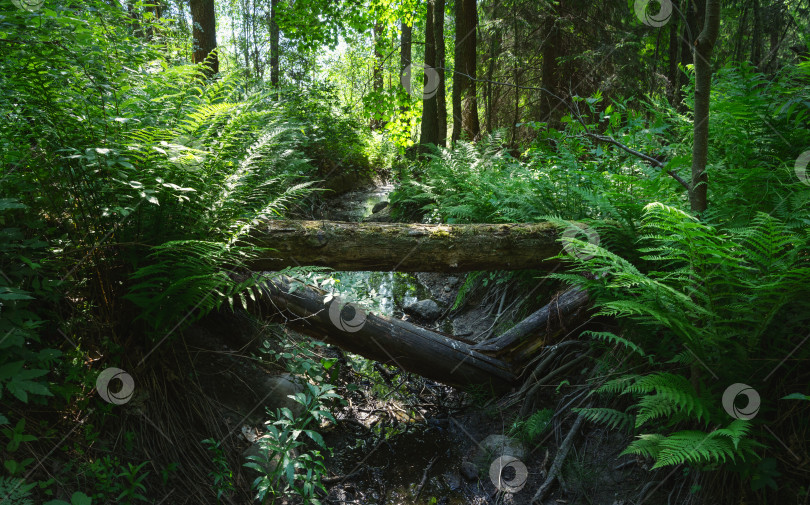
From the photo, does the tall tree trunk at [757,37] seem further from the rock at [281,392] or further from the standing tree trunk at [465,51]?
the rock at [281,392]

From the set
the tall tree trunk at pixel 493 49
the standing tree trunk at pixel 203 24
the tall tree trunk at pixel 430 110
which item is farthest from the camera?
the tall tree trunk at pixel 493 49

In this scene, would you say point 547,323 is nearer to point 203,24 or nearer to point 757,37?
point 757,37

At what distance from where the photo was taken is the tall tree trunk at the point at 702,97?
2.46 meters

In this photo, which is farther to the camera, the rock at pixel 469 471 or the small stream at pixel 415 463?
the rock at pixel 469 471

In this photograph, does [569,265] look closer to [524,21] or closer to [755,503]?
[755,503]

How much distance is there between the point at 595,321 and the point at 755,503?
5.00ft

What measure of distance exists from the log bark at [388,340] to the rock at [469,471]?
2.18ft

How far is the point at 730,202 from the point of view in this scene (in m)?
2.74

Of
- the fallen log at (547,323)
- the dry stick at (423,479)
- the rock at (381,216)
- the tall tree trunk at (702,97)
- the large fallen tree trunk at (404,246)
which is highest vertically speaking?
the tall tree trunk at (702,97)

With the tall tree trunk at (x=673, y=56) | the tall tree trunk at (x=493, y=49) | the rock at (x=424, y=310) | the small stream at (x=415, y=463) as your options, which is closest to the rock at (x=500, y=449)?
the small stream at (x=415, y=463)

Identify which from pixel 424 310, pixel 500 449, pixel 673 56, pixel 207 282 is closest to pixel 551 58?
pixel 673 56

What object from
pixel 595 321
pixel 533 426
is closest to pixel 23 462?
pixel 533 426

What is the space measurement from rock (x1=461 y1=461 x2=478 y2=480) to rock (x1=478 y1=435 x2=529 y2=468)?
7cm

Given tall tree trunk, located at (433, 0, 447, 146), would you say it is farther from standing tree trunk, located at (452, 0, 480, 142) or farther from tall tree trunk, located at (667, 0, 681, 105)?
tall tree trunk, located at (667, 0, 681, 105)
